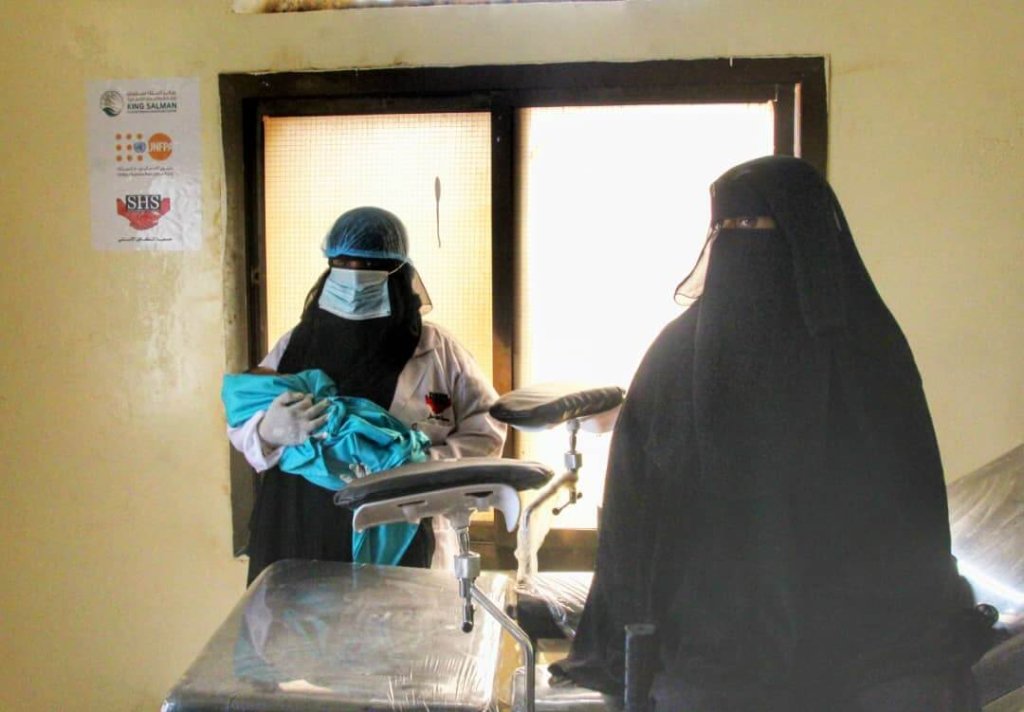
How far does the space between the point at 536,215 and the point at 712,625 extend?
1219 mm

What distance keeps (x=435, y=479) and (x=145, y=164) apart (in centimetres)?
148

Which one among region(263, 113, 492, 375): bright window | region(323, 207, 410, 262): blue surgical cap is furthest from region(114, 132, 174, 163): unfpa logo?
region(323, 207, 410, 262): blue surgical cap

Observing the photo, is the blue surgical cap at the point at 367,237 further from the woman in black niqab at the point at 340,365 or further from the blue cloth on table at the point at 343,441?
the blue cloth on table at the point at 343,441

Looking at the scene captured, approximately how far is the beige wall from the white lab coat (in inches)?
17.3

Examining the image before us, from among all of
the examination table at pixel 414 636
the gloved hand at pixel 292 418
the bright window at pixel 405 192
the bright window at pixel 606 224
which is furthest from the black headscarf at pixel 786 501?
the bright window at pixel 405 192

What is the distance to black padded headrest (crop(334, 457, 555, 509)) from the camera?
1.15m

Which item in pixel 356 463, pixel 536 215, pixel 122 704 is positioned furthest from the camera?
pixel 122 704

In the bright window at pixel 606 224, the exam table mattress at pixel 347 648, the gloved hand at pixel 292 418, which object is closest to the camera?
the exam table mattress at pixel 347 648

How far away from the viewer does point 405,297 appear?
1974 mm

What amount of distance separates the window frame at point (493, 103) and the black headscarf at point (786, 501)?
0.88 metres

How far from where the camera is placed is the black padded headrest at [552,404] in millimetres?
1603

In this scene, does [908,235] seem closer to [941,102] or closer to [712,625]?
[941,102]

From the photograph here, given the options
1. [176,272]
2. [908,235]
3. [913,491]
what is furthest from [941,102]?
[176,272]

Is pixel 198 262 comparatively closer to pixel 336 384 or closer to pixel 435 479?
pixel 336 384
